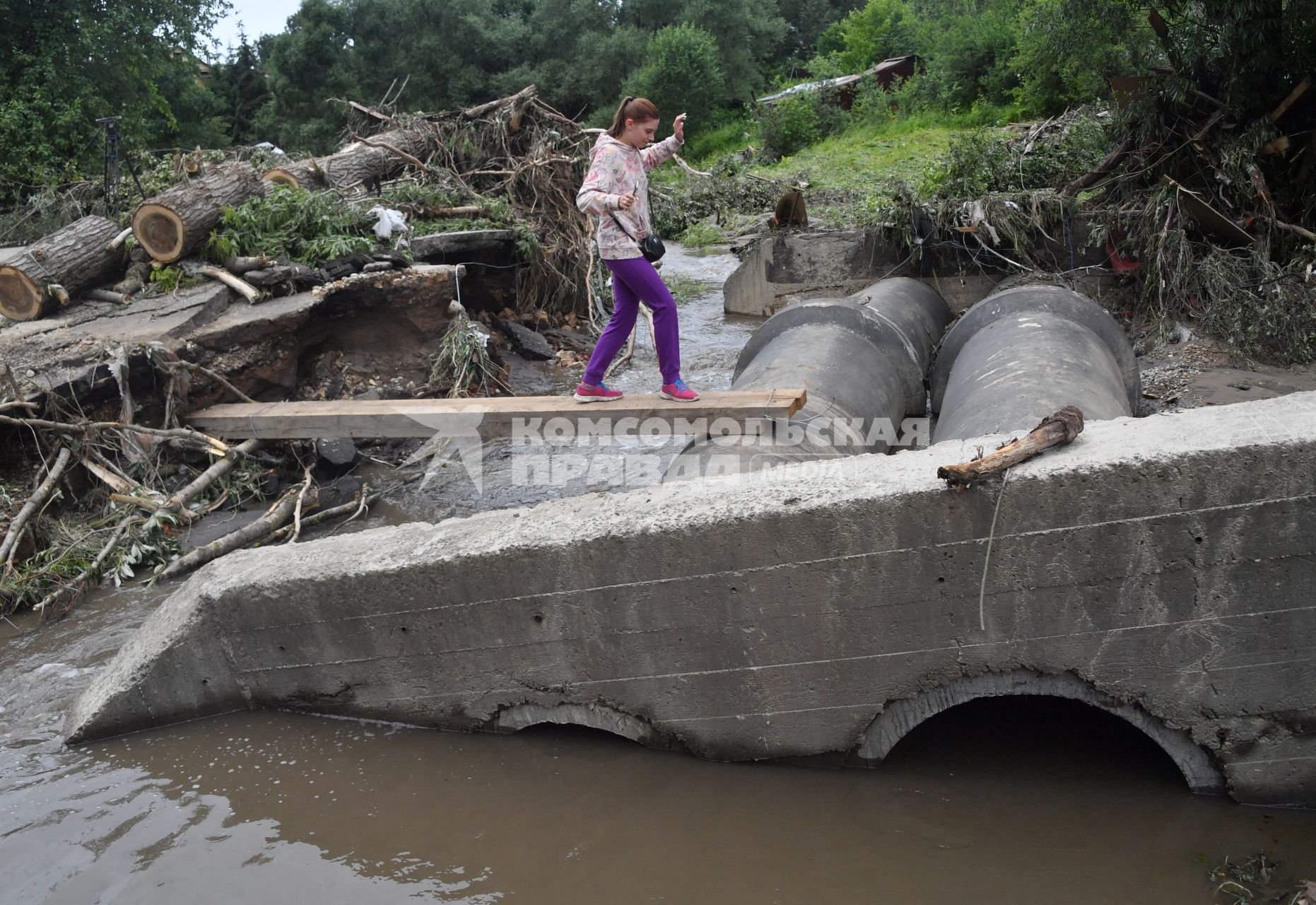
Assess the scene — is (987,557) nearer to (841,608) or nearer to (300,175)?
(841,608)

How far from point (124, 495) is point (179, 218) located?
2.98 m

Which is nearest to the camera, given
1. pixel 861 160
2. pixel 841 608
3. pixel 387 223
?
pixel 841 608

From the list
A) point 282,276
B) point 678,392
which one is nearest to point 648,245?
point 678,392

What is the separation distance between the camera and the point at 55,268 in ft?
26.5

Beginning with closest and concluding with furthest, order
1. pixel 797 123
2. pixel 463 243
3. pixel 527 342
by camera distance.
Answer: pixel 463 243
pixel 527 342
pixel 797 123

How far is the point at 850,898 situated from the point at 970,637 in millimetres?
966

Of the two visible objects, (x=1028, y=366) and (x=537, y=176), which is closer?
(x=1028, y=366)

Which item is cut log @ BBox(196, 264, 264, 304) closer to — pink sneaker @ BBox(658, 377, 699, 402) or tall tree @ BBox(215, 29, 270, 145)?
pink sneaker @ BBox(658, 377, 699, 402)

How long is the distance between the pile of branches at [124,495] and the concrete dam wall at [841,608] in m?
2.13

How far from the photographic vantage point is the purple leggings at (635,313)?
207 inches

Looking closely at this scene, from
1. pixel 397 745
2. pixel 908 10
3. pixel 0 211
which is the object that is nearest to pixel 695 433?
pixel 397 745

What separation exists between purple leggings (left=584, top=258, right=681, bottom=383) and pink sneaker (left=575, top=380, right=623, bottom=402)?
0.12 feet

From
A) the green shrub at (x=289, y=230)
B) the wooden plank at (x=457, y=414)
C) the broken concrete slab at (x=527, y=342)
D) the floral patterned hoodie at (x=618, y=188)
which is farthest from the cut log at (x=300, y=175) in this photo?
the floral patterned hoodie at (x=618, y=188)

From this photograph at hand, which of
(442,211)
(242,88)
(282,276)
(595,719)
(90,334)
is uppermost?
(242,88)
